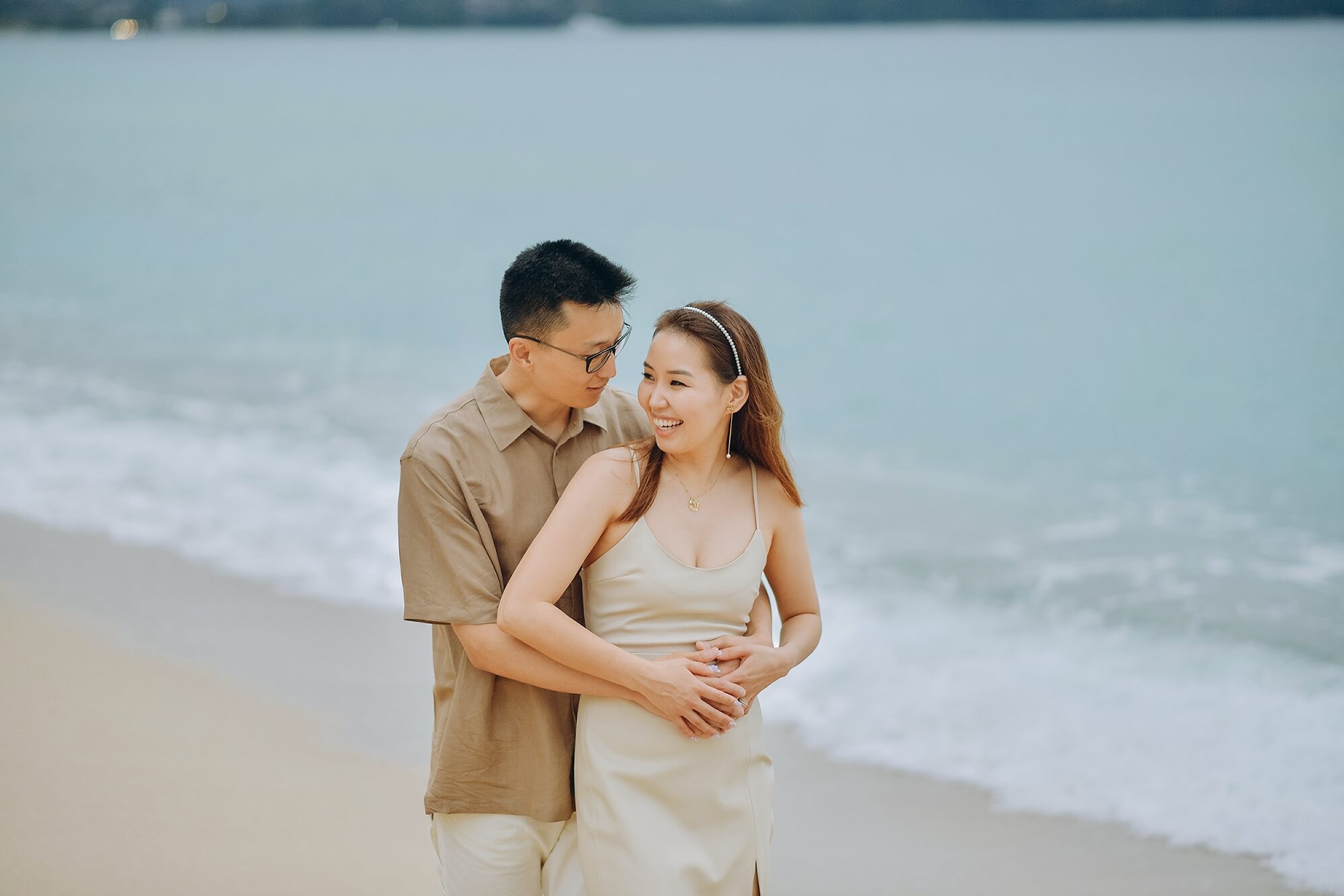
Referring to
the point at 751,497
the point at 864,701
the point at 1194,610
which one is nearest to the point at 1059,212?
the point at 1194,610

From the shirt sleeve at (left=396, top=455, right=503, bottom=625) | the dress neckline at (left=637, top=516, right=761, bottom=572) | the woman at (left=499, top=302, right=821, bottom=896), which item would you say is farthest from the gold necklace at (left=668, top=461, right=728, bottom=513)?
the shirt sleeve at (left=396, top=455, right=503, bottom=625)

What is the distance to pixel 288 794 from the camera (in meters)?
4.98

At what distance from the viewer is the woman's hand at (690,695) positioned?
264 cm

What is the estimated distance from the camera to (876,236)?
103 ft

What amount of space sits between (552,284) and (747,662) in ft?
2.93

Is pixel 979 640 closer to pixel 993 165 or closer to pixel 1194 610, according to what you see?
pixel 1194 610

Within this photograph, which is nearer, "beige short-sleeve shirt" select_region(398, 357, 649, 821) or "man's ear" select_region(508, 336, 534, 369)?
"beige short-sleeve shirt" select_region(398, 357, 649, 821)

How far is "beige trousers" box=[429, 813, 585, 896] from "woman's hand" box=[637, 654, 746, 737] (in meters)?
0.47

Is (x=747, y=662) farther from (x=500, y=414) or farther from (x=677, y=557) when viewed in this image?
(x=500, y=414)

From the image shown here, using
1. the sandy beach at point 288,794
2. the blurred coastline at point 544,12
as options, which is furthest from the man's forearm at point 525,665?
the blurred coastline at point 544,12

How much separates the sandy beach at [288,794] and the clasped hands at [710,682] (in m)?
2.14

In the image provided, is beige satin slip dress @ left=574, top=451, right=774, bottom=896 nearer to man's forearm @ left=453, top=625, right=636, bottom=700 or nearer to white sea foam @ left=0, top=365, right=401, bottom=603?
man's forearm @ left=453, top=625, right=636, bottom=700

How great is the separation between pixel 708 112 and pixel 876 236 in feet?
95.1

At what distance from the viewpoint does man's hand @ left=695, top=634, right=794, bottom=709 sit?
8.94ft
